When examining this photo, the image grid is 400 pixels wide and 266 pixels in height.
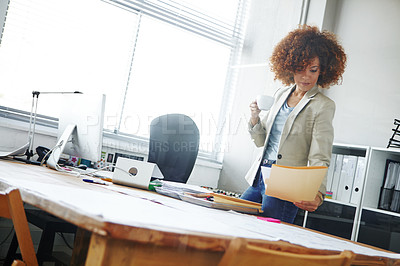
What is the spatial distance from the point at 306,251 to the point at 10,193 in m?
0.66

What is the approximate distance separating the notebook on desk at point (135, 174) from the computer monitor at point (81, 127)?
208 mm

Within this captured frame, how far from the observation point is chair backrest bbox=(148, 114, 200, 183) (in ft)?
9.98

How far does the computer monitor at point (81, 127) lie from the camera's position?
1892mm

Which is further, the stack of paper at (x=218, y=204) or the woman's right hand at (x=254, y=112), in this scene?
the woman's right hand at (x=254, y=112)

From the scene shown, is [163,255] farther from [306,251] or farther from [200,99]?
[200,99]

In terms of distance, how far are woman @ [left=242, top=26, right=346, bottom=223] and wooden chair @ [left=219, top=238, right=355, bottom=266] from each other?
88cm

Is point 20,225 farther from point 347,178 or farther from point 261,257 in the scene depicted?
point 347,178

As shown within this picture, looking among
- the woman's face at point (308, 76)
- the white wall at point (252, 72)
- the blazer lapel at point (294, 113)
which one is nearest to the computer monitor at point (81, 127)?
the blazer lapel at point (294, 113)

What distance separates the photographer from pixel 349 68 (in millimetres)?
3613

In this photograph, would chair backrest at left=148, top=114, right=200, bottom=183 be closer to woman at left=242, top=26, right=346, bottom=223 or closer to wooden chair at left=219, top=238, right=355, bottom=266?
woman at left=242, top=26, right=346, bottom=223

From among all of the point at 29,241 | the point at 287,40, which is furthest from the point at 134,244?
the point at 287,40

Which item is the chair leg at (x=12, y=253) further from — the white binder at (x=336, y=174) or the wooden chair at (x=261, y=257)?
the white binder at (x=336, y=174)

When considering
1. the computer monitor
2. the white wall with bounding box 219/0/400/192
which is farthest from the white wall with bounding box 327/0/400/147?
the computer monitor

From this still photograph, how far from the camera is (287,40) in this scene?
2.44 m
